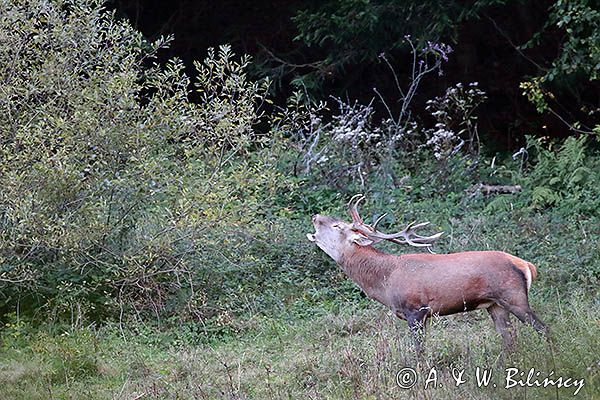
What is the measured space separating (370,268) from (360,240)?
12.3 inches

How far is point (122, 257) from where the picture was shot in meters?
9.47

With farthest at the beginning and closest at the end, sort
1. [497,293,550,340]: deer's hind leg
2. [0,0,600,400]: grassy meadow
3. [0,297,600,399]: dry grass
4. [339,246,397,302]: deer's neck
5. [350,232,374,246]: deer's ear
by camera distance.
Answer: [350,232,374,246]: deer's ear, [339,246,397,302]: deer's neck, [0,0,600,400]: grassy meadow, [497,293,550,340]: deer's hind leg, [0,297,600,399]: dry grass

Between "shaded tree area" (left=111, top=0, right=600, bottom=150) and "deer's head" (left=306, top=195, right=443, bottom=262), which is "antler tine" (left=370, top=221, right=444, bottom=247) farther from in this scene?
"shaded tree area" (left=111, top=0, right=600, bottom=150)

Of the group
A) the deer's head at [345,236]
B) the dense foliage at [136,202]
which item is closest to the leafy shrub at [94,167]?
the dense foliage at [136,202]

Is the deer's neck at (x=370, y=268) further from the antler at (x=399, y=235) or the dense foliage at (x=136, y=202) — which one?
the dense foliage at (x=136, y=202)

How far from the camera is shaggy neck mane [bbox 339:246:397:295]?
820 cm

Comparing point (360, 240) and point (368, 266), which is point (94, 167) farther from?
point (368, 266)

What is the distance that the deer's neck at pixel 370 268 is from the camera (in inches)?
322

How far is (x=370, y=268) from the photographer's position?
27.2 ft

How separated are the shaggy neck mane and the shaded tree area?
A: 634 cm

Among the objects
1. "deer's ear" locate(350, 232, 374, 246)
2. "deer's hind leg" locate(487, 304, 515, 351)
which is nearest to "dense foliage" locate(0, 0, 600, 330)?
"deer's ear" locate(350, 232, 374, 246)

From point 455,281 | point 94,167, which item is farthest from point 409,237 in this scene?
point 94,167

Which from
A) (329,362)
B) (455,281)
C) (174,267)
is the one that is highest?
(455,281)

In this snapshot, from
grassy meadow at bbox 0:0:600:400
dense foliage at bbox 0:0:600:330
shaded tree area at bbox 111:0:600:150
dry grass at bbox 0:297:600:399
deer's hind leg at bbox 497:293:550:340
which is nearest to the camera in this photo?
dry grass at bbox 0:297:600:399
